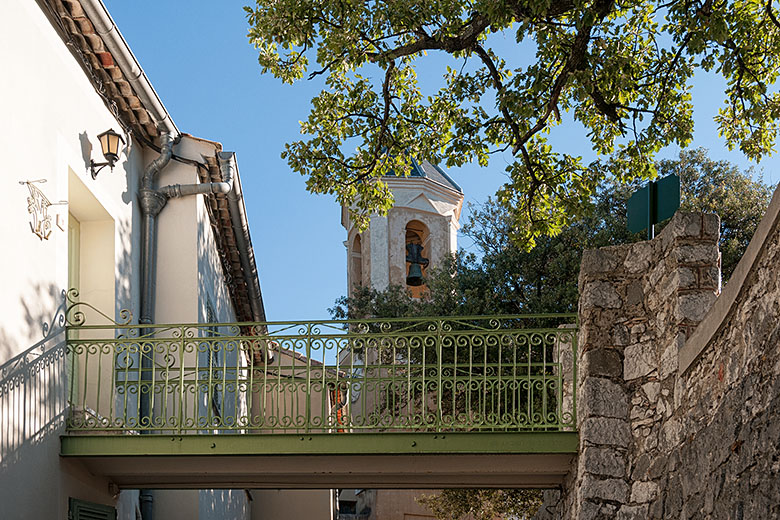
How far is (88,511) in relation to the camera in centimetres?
970

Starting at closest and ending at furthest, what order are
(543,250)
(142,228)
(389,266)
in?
1. (142,228)
2. (543,250)
3. (389,266)

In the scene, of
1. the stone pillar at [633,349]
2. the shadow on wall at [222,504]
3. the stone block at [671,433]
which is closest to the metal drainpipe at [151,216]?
the shadow on wall at [222,504]

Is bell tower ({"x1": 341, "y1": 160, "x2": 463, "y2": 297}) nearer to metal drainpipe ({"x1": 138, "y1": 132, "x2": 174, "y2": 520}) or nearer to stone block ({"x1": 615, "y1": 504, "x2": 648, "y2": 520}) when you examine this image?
metal drainpipe ({"x1": 138, "y1": 132, "x2": 174, "y2": 520})

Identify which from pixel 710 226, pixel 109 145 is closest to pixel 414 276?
pixel 109 145

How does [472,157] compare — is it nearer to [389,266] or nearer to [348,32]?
[348,32]

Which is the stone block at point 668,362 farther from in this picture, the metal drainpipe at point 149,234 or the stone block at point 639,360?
the metal drainpipe at point 149,234

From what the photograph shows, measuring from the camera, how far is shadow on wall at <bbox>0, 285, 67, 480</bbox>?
816 cm

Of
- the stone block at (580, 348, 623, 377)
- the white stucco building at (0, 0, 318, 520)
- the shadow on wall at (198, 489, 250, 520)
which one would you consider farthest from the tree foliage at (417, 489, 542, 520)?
the stone block at (580, 348, 623, 377)

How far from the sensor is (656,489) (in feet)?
26.1

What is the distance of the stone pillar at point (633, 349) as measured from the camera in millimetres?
8023

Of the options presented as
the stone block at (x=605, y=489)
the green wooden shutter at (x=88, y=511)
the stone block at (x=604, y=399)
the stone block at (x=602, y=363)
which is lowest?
the green wooden shutter at (x=88, y=511)

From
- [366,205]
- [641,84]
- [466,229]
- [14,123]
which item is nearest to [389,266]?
[466,229]

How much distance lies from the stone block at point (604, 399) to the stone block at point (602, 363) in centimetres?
6

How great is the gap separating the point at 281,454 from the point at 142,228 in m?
4.06
